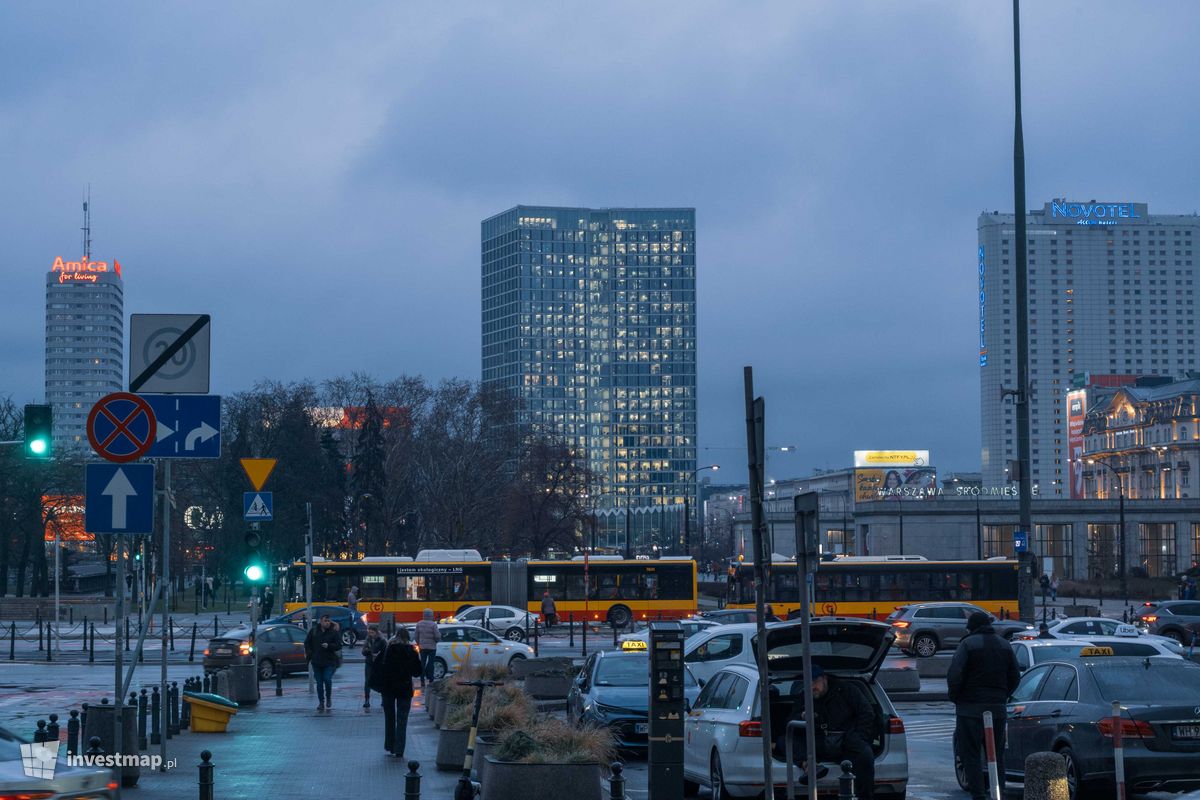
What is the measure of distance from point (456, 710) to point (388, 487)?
7561 centimetres

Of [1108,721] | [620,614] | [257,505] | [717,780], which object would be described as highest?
[257,505]

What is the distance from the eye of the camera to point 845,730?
1298 cm

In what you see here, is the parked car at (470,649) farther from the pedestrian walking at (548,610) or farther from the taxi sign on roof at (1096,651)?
the pedestrian walking at (548,610)

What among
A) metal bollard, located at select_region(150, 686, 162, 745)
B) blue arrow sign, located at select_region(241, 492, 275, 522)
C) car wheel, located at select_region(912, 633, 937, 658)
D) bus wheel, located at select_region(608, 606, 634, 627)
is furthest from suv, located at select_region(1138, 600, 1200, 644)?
metal bollard, located at select_region(150, 686, 162, 745)

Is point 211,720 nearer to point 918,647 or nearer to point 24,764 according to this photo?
point 24,764

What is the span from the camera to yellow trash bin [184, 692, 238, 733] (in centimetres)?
2150

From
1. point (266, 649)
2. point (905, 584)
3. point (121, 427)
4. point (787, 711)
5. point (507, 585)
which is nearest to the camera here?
point (121, 427)

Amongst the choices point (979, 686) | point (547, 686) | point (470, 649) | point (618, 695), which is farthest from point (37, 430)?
point (979, 686)

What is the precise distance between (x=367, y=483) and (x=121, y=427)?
81.1 metres

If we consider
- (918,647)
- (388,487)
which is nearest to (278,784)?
(918,647)

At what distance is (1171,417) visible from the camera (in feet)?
498

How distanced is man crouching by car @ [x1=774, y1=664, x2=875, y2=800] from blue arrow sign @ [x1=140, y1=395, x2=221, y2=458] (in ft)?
22.6

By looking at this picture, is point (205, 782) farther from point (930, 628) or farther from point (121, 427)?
point (930, 628)

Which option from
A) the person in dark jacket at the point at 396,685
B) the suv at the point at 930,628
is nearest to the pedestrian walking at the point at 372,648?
the person in dark jacket at the point at 396,685
